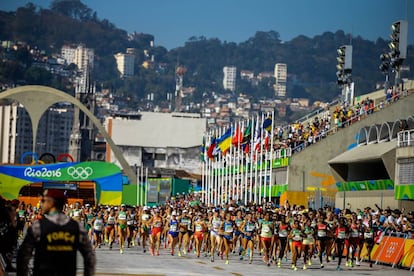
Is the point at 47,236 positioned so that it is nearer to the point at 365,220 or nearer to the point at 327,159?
the point at 365,220

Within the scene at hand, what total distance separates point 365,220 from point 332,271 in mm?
5248

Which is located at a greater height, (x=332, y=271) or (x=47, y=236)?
(x=47, y=236)

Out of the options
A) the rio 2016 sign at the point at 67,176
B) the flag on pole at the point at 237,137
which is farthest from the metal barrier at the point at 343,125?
the rio 2016 sign at the point at 67,176

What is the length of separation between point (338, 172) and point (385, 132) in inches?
256

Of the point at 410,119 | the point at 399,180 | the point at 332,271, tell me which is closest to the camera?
the point at 332,271

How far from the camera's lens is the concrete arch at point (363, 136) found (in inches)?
2228

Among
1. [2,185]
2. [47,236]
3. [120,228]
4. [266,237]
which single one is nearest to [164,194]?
[2,185]

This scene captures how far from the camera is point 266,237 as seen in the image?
35.2 meters

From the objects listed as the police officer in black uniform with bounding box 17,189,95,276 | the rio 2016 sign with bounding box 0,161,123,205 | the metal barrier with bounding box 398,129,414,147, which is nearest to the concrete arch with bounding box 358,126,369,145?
the metal barrier with bounding box 398,129,414,147

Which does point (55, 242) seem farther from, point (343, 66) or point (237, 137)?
point (343, 66)

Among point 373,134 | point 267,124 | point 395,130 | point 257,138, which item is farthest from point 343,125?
point 395,130

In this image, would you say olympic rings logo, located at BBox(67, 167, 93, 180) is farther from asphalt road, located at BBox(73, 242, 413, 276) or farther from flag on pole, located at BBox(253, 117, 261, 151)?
asphalt road, located at BBox(73, 242, 413, 276)

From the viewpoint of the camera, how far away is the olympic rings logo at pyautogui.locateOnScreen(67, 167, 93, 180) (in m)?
78.7

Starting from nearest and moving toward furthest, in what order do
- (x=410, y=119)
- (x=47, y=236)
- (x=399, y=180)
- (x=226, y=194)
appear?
(x=47, y=236), (x=399, y=180), (x=410, y=119), (x=226, y=194)
